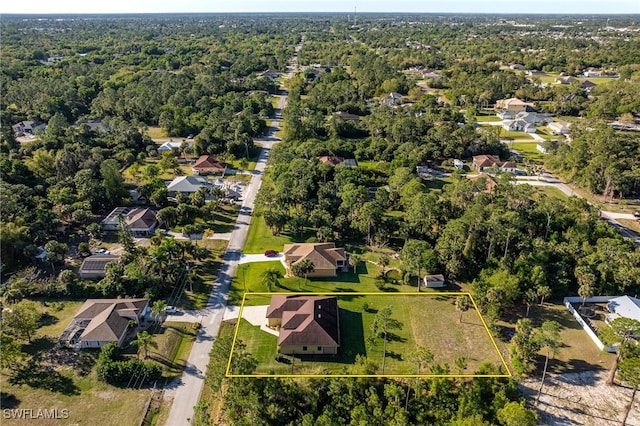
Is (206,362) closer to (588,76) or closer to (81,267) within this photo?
(81,267)

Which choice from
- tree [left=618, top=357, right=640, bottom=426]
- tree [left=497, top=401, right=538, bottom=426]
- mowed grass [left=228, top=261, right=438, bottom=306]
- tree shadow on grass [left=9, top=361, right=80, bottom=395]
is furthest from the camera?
mowed grass [left=228, top=261, right=438, bottom=306]

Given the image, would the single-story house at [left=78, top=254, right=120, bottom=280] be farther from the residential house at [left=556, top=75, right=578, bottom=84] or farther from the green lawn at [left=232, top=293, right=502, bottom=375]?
the residential house at [left=556, top=75, right=578, bottom=84]

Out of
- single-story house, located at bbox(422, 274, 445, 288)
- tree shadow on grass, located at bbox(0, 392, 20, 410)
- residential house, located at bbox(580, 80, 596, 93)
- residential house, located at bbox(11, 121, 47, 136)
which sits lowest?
tree shadow on grass, located at bbox(0, 392, 20, 410)

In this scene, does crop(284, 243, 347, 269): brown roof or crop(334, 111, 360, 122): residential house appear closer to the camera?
crop(284, 243, 347, 269): brown roof

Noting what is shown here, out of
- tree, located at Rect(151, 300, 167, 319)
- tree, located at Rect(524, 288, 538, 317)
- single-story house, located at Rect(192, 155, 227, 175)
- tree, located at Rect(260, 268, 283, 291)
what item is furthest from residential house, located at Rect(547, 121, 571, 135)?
tree, located at Rect(151, 300, 167, 319)

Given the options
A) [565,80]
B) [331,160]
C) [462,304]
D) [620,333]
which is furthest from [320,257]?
[565,80]

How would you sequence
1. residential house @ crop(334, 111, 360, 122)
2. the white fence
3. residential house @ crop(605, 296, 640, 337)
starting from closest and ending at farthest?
the white fence, residential house @ crop(605, 296, 640, 337), residential house @ crop(334, 111, 360, 122)

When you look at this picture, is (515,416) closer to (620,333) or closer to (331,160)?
(620,333)

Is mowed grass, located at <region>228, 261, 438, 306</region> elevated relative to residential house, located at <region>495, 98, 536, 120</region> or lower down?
lower down
